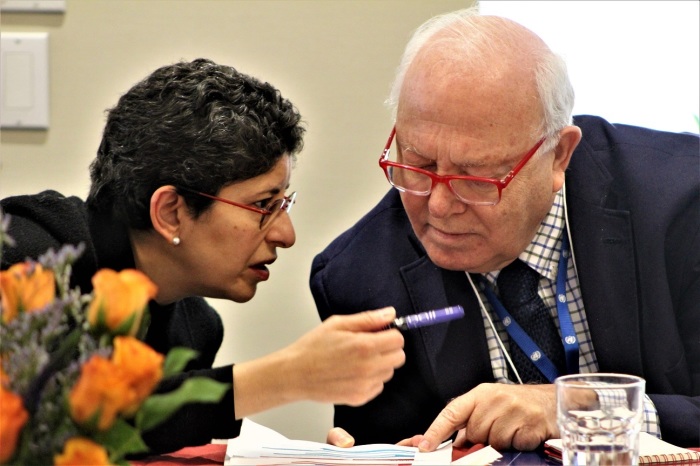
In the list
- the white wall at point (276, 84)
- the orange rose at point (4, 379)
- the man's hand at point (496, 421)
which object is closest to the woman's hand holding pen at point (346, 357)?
the man's hand at point (496, 421)

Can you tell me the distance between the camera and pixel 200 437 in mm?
1548

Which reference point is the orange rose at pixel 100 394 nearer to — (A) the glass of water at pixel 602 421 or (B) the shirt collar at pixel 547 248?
(A) the glass of water at pixel 602 421

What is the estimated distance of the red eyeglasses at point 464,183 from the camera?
1.78 m

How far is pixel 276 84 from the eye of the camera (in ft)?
8.23

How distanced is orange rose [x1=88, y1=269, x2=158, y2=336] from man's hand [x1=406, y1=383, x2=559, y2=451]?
0.83 metres

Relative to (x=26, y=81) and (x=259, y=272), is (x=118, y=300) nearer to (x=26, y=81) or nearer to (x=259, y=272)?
(x=259, y=272)

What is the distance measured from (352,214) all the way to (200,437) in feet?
3.57


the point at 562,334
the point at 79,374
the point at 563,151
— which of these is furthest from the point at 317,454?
the point at 563,151

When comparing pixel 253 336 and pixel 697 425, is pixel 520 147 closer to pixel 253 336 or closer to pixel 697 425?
pixel 697 425

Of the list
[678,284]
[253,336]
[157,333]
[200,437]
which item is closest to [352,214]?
[253,336]

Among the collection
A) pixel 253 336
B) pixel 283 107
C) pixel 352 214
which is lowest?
pixel 253 336

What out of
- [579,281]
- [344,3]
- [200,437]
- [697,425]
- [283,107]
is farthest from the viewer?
[344,3]

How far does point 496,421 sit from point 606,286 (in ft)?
1.48

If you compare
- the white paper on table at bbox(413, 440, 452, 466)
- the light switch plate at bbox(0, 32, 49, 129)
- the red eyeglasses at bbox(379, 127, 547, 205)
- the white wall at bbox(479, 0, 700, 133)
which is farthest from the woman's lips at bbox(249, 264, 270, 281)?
the white wall at bbox(479, 0, 700, 133)
